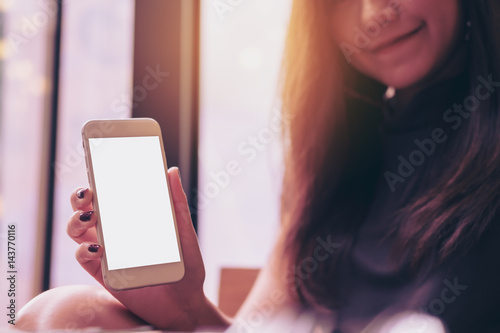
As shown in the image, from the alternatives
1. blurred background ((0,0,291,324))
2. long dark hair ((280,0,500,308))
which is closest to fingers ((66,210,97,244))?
long dark hair ((280,0,500,308))

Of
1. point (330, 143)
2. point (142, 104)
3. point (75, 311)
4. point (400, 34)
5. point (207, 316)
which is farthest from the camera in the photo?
point (142, 104)

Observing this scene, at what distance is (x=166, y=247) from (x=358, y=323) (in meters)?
0.34

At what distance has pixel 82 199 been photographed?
0.54m

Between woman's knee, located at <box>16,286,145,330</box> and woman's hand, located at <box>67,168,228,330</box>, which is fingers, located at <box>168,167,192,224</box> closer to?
woman's hand, located at <box>67,168,228,330</box>

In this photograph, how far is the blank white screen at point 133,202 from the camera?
1.82ft

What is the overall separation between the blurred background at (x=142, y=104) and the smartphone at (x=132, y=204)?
572 millimetres

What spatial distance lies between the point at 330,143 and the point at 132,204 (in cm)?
46

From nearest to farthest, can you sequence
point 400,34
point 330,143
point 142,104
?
point 400,34
point 330,143
point 142,104

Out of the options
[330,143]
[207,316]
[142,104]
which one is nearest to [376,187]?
[330,143]

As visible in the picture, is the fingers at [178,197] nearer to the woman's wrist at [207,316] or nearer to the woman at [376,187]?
the woman at [376,187]

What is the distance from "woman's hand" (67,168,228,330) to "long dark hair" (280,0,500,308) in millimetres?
257

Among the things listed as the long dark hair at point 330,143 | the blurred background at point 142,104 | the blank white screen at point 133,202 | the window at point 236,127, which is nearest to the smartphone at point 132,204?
the blank white screen at point 133,202

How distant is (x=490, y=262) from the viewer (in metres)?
0.64

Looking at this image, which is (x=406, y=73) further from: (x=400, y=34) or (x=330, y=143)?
(x=330, y=143)
